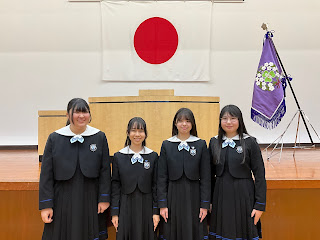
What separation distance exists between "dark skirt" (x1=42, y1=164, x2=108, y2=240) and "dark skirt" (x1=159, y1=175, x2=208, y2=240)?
557 mm

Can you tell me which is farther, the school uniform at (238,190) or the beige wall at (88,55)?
the beige wall at (88,55)

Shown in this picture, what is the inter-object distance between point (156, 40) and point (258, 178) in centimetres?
459

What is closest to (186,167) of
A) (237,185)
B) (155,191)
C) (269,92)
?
(155,191)

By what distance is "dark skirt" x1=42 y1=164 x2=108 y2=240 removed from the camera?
7.27 feet

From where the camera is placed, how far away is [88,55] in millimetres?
6500

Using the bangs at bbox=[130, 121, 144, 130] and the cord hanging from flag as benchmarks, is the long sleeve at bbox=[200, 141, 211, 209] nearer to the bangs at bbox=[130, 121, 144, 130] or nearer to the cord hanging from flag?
the bangs at bbox=[130, 121, 144, 130]

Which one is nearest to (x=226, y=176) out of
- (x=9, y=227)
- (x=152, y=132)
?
(x=152, y=132)

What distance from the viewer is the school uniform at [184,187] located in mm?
2250

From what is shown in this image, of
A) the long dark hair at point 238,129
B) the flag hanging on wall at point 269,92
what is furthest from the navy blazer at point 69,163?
the flag hanging on wall at point 269,92

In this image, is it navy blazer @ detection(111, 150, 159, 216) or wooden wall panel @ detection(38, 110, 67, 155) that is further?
wooden wall panel @ detection(38, 110, 67, 155)

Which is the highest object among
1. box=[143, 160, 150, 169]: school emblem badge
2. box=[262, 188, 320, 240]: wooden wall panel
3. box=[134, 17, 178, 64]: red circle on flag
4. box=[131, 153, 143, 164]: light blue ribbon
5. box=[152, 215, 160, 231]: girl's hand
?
box=[134, 17, 178, 64]: red circle on flag

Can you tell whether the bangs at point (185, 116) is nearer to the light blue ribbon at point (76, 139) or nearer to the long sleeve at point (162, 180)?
the long sleeve at point (162, 180)

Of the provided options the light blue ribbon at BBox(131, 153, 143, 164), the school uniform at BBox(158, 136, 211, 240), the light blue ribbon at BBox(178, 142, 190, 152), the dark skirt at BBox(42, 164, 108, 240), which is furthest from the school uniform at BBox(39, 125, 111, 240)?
the light blue ribbon at BBox(178, 142, 190, 152)

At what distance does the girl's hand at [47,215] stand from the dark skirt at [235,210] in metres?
1.25
